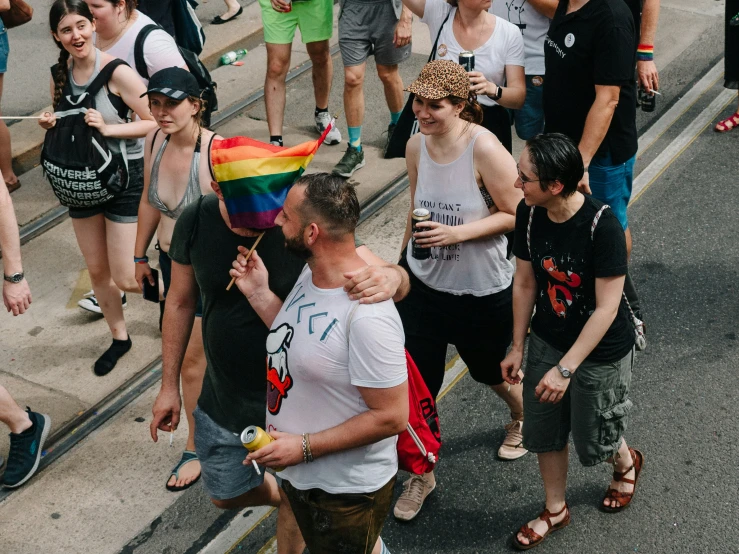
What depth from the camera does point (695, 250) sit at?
22.1 feet

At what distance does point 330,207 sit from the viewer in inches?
129

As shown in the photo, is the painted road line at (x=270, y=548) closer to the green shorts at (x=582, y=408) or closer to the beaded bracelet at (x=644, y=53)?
the green shorts at (x=582, y=408)

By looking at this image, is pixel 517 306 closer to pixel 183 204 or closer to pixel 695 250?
pixel 183 204

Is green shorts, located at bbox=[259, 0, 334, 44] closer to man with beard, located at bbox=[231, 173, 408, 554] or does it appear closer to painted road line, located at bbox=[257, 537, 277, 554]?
painted road line, located at bbox=[257, 537, 277, 554]

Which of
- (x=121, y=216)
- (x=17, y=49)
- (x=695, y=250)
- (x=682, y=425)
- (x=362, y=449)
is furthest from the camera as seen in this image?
(x=17, y=49)

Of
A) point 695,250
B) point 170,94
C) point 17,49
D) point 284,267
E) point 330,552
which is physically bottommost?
point 695,250

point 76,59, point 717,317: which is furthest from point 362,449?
point 717,317

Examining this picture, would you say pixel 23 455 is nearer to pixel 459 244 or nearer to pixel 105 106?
pixel 105 106

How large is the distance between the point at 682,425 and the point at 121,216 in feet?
10.8

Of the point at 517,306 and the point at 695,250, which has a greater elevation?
the point at 517,306

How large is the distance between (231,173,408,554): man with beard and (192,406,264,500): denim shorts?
0.48 metres

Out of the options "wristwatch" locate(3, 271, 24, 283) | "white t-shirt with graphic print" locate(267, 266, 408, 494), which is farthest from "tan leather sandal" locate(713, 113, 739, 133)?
"wristwatch" locate(3, 271, 24, 283)

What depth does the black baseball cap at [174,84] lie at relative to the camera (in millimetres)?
4449

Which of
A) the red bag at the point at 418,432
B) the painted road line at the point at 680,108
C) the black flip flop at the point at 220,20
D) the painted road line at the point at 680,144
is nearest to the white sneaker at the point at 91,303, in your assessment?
the red bag at the point at 418,432
